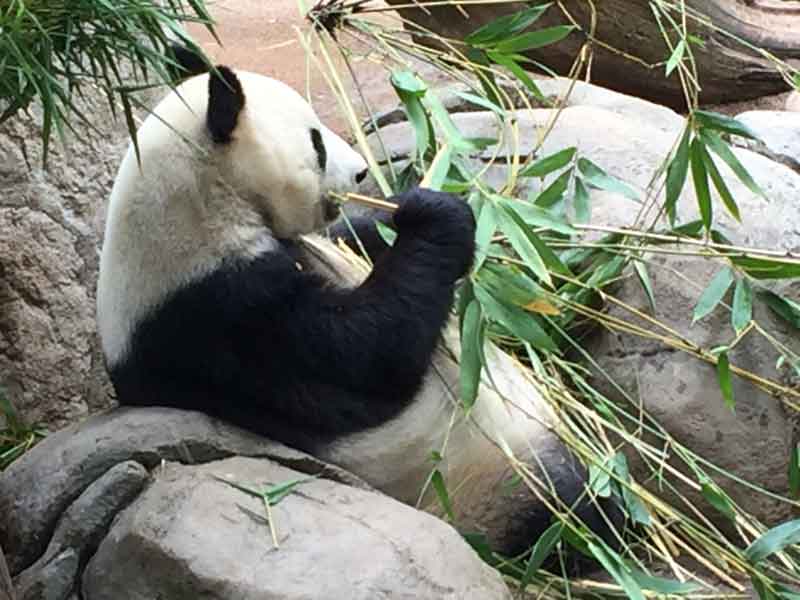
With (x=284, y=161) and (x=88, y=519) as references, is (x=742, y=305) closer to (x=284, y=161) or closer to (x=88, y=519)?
(x=284, y=161)

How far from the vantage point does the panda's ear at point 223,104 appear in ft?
8.15

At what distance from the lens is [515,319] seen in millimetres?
2596

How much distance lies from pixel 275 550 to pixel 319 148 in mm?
929

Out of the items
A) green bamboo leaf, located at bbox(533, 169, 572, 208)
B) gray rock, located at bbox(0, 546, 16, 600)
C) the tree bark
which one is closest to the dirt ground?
the tree bark

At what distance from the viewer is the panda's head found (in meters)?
2.54

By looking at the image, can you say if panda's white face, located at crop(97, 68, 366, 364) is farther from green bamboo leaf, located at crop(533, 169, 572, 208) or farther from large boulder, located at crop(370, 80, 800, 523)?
large boulder, located at crop(370, 80, 800, 523)

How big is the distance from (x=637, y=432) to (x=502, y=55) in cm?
93

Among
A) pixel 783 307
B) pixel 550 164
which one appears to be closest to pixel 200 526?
pixel 550 164

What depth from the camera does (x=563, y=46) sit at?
5242mm

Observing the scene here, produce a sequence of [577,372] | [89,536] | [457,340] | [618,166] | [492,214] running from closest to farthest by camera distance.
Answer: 1. [89,536]
2. [492,214]
3. [457,340]
4. [577,372]
5. [618,166]

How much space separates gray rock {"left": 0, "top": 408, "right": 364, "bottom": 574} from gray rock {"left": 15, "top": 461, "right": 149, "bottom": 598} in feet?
0.16

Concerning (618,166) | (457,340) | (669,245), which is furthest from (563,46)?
(457,340)

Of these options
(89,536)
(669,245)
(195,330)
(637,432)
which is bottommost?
(637,432)

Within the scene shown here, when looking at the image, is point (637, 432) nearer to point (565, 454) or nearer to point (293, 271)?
point (565, 454)
